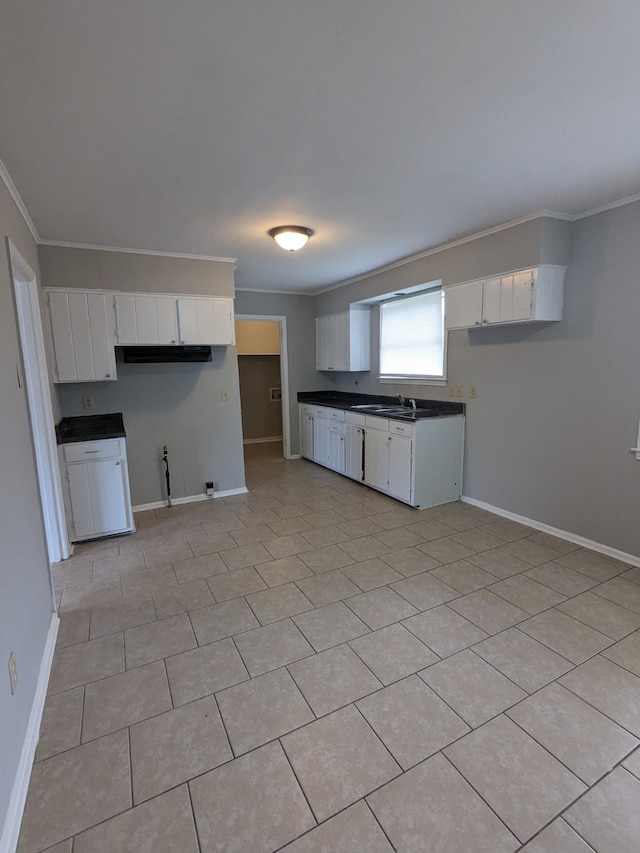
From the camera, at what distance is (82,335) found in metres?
3.62

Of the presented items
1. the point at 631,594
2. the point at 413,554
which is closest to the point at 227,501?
the point at 413,554

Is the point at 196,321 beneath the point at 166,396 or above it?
above

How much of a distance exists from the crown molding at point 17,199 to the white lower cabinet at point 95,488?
5.57 feet

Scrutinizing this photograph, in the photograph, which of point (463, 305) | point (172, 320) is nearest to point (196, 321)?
point (172, 320)

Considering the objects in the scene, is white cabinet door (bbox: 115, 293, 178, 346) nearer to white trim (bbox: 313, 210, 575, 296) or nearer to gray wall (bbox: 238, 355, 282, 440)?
white trim (bbox: 313, 210, 575, 296)

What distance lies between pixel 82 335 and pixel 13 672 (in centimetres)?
287

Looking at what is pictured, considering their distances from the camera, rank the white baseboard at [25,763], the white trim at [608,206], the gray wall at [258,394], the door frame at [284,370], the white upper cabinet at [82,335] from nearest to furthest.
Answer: the white baseboard at [25,763], the white trim at [608,206], the white upper cabinet at [82,335], the door frame at [284,370], the gray wall at [258,394]

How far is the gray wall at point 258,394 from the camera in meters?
7.44

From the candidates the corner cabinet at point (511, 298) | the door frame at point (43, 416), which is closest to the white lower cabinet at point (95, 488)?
the door frame at point (43, 416)

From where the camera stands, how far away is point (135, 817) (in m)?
1.37

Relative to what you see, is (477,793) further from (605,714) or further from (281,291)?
(281,291)

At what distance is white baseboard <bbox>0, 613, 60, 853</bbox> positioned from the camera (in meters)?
1.28

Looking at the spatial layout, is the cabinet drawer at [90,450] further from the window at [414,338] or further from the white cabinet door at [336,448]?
the window at [414,338]

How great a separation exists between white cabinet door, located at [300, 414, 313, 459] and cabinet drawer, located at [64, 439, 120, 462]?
3008 mm
